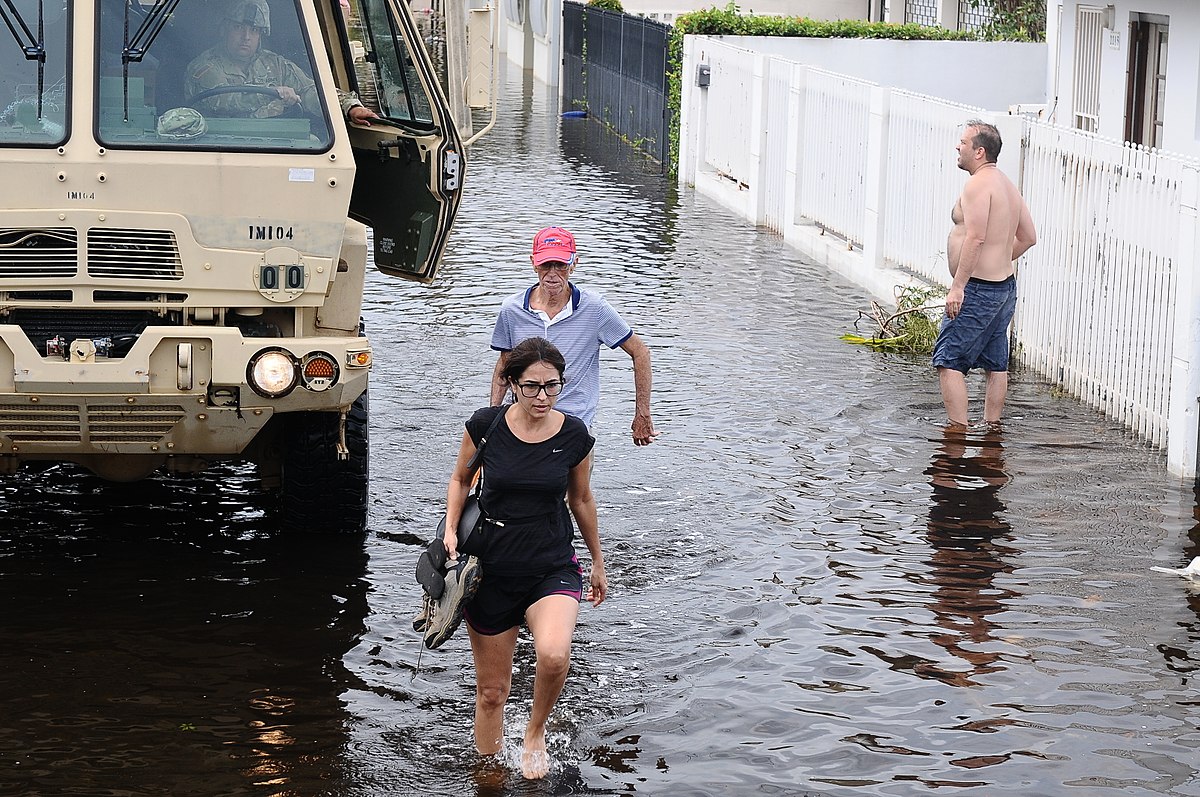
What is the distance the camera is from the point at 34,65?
25.0ft

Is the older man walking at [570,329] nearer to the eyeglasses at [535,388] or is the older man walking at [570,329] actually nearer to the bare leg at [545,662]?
the eyeglasses at [535,388]

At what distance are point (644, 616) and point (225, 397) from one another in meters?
2.01

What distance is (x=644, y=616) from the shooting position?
7.65 metres

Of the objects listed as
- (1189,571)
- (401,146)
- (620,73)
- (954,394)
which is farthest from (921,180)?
(620,73)

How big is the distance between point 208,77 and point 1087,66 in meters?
15.2

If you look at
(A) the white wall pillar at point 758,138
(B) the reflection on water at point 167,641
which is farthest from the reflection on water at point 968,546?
(A) the white wall pillar at point 758,138

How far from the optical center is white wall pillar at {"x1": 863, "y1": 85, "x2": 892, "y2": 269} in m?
15.2

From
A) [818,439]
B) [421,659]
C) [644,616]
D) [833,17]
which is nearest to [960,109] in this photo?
[818,439]

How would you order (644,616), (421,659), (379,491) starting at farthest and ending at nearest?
(379,491)
(644,616)
(421,659)

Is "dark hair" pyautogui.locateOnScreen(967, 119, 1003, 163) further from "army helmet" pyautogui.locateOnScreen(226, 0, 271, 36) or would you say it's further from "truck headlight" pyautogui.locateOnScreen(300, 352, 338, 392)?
"truck headlight" pyautogui.locateOnScreen(300, 352, 338, 392)

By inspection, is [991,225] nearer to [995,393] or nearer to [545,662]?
[995,393]

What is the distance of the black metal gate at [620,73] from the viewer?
2606 centimetres

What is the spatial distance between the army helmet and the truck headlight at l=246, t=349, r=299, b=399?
5.02ft

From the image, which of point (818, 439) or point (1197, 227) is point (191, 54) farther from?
point (1197, 227)
